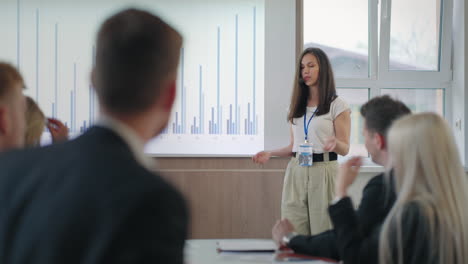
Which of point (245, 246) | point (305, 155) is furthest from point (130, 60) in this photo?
point (305, 155)

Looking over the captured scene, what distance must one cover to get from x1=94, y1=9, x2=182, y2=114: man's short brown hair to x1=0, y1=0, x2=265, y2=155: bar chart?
333 cm

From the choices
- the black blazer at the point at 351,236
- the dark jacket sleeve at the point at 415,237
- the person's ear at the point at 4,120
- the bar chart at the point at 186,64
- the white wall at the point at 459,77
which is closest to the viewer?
the person's ear at the point at 4,120

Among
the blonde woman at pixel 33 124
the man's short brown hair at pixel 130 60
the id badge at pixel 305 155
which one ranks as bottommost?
the id badge at pixel 305 155

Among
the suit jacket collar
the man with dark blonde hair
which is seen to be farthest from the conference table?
the suit jacket collar

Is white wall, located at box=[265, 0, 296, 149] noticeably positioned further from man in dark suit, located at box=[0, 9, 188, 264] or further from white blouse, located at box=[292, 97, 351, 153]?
man in dark suit, located at box=[0, 9, 188, 264]

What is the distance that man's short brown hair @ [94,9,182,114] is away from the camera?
762 mm

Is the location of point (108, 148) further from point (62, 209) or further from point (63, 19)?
point (63, 19)

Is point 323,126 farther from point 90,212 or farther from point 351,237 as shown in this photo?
point 90,212

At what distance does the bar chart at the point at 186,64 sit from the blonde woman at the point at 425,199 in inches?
101

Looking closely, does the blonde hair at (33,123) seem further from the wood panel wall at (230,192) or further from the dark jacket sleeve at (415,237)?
the wood panel wall at (230,192)

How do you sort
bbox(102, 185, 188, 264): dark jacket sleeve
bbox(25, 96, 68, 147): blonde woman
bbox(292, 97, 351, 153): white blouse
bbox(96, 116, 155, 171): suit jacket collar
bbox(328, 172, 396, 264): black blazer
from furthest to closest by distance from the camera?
bbox(292, 97, 351, 153): white blouse → bbox(25, 96, 68, 147): blonde woman → bbox(328, 172, 396, 264): black blazer → bbox(96, 116, 155, 171): suit jacket collar → bbox(102, 185, 188, 264): dark jacket sleeve

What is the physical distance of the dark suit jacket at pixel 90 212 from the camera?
2.10 feet

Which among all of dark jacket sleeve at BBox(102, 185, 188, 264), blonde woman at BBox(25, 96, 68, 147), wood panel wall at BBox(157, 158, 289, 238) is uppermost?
blonde woman at BBox(25, 96, 68, 147)

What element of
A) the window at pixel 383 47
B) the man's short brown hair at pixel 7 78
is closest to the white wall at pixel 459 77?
the window at pixel 383 47
